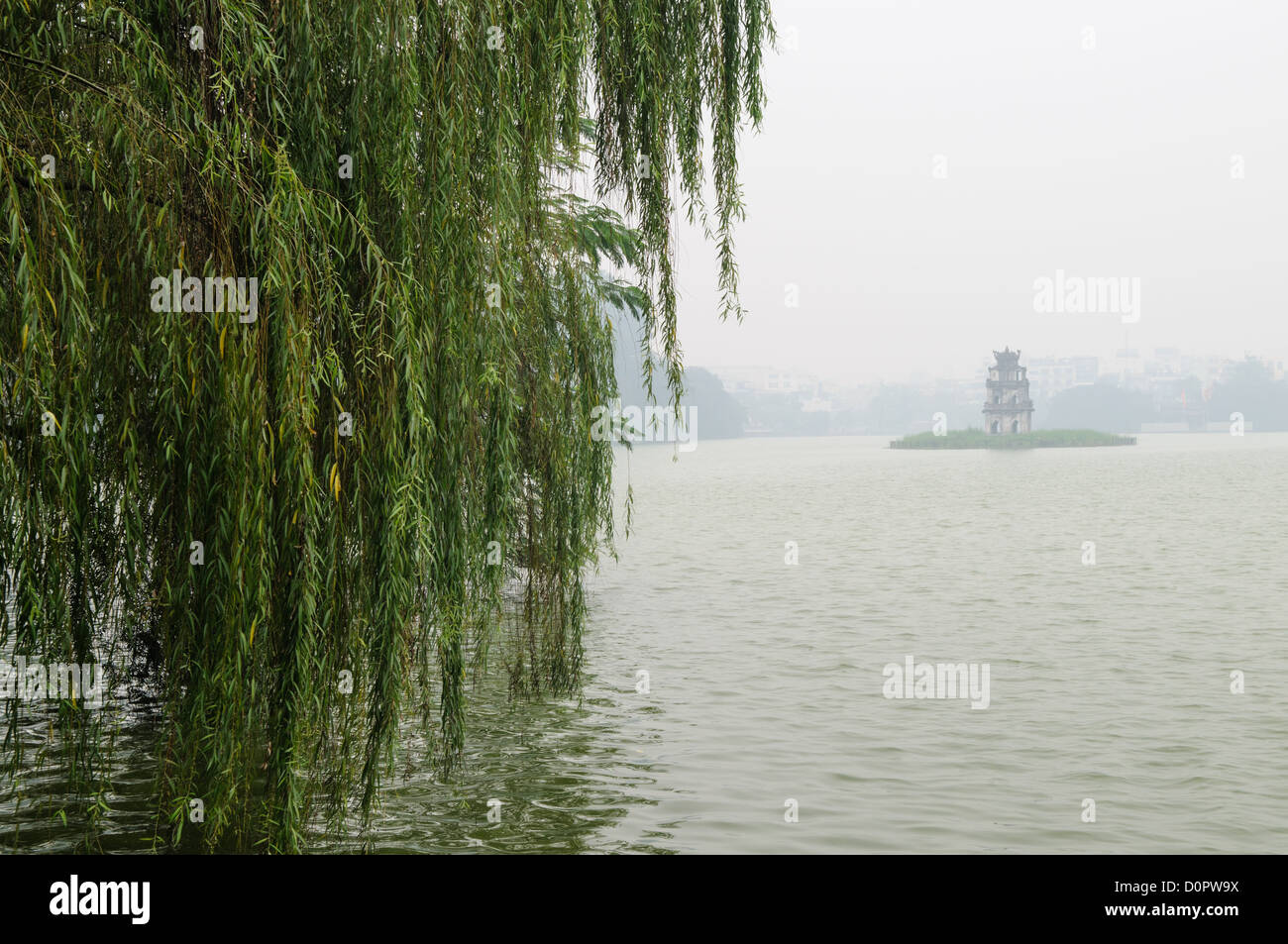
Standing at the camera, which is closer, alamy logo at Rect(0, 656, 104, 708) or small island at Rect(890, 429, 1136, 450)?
alamy logo at Rect(0, 656, 104, 708)

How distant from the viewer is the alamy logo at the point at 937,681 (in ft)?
39.5

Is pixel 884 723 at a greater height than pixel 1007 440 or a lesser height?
lesser

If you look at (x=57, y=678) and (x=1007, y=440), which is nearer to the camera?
(x=57, y=678)

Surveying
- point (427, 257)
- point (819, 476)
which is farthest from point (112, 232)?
point (819, 476)

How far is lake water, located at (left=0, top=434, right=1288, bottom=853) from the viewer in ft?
25.2

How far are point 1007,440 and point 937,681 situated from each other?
110921mm

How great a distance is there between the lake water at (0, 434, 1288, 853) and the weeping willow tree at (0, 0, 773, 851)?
8.06 feet

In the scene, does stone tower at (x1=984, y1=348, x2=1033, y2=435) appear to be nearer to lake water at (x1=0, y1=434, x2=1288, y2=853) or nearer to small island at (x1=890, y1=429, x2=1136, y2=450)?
small island at (x1=890, y1=429, x2=1136, y2=450)

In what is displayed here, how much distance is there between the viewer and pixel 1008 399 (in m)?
119

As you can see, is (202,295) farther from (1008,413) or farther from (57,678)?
(1008,413)

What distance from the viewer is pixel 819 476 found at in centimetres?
7306

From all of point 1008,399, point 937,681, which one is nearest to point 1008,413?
point 1008,399

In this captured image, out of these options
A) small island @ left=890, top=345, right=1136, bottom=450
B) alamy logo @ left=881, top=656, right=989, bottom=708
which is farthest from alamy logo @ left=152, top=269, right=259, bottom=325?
small island @ left=890, top=345, right=1136, bottom=450
